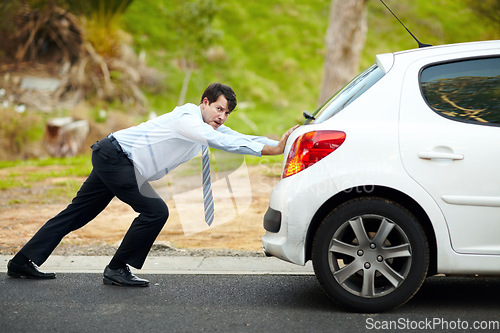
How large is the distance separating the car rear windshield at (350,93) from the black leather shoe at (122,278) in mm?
1813

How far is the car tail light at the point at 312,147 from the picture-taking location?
4176 millimetres

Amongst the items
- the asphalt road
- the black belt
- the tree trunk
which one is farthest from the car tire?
the tree trunk

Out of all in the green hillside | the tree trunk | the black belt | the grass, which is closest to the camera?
the black belt

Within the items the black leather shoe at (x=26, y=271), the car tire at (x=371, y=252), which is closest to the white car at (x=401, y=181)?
the car tire at (x=371, y=252)

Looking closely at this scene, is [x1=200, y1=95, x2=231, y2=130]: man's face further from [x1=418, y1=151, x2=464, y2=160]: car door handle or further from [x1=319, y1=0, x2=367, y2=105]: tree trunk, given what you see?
[x1=319, y1=0, x2=367, y2=105]: tree trunk

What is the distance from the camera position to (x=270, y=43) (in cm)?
2436

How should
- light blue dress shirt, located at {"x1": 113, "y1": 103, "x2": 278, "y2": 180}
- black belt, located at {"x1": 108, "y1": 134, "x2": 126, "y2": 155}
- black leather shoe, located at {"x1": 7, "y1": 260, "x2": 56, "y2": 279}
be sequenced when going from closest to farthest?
light blue dress shirt, located at {"x1": 113, "y1": 103, "x2": 278, "y2": 180}
black belt, located at {"x1": 108, "y1": 134, "x2": 126, "y2": 155}
black leather shoe, located at {"x1": 7, "y1": 260, "x2": 56, "y2": 279}

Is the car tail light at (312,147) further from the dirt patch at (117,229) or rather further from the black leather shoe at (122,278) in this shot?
the dirt patch at (117,229)

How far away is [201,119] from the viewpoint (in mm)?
4867

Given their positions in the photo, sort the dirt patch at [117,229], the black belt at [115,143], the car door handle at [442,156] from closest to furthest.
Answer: the car door handle at [442,156] < the black belt at [115,143] < the dirt patch at [117,229]

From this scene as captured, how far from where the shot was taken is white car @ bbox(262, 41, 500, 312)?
4.08 meters

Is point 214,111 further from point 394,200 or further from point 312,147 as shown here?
point 394,200

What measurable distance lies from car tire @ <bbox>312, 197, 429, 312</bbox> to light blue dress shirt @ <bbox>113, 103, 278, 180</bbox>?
3.08ft

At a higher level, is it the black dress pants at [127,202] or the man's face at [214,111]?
the man's face at [214,111]
